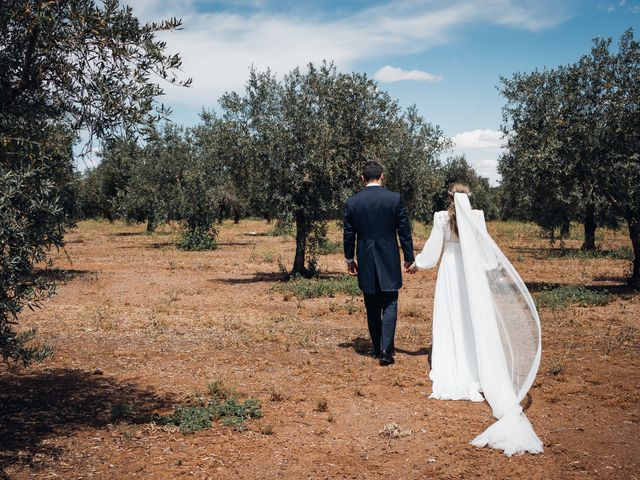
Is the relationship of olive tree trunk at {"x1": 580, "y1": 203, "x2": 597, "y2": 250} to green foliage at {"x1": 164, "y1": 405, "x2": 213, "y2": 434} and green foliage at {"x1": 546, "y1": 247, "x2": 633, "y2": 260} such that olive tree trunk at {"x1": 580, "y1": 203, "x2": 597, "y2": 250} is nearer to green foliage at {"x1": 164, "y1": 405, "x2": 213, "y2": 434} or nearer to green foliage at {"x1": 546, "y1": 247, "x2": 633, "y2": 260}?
green foliage at {"x1": 546, "y1": 247, "x2": 633, "y2": 260}

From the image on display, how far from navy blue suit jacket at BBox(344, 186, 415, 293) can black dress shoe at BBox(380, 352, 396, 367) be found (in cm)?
101

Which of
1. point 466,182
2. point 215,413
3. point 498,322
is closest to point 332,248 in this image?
point 498,322

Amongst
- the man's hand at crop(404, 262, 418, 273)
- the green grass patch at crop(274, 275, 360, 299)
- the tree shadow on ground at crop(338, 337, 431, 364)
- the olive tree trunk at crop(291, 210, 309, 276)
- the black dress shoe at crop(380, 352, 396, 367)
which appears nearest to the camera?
the man's hand at crop(404, 262, 418, 273)

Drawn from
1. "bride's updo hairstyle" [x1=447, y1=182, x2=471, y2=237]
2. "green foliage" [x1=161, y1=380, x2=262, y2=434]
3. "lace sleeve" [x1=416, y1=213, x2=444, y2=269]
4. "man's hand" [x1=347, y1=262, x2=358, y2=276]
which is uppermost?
"bride's updo hairstyle" [x1=447, y1=182, x2=471, y2=237]

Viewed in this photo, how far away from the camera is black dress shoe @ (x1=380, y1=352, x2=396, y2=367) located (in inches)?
349

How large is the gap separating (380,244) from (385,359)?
178 centimetres

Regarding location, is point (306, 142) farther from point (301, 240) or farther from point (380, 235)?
point (380, 235)

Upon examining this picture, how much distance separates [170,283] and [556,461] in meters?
16.1

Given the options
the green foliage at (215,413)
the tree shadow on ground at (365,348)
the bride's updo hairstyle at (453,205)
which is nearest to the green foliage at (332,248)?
the tree shadow on ground at (365,348)

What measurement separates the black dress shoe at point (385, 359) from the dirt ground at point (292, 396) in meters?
0.13

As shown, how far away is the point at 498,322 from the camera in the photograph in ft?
23.9

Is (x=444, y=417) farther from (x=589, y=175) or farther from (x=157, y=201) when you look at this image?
(x=157, y=201)

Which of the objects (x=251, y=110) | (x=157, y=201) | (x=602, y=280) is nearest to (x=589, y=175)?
(x=602, y=280)

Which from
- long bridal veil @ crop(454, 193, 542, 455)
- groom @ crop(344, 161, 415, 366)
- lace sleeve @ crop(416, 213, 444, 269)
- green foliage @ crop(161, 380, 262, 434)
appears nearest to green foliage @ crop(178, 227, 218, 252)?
groom @ crop(344, 161, 415, 366)
